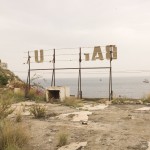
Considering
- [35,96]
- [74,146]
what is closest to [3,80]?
[35,96]

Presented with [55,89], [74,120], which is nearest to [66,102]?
[55,89]

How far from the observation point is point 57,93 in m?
17.9

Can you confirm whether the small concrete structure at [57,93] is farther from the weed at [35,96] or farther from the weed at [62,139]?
the weed at [62,139]

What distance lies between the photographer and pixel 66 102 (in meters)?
15.5

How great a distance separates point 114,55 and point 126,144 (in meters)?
10.1

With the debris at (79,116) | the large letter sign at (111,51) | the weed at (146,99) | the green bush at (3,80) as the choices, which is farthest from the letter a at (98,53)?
the green bush at (3,80)

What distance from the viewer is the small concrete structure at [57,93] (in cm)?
1686

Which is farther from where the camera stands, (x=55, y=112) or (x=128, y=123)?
(x=55, y=112)

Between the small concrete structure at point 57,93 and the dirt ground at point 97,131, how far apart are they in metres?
5.47

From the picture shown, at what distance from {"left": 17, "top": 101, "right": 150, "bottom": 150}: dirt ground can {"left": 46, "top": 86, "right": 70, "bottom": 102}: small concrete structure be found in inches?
215

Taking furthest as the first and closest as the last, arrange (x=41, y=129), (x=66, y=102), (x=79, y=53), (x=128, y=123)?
(x=79, y=53) < (x=66, y=102) < (x=128, y=123) < (x=41, y=129)

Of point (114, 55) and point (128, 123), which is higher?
point (114, 55)

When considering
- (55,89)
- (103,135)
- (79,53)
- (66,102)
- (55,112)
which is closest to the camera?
(103,135)

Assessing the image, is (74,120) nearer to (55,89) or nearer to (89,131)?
(89,131)
